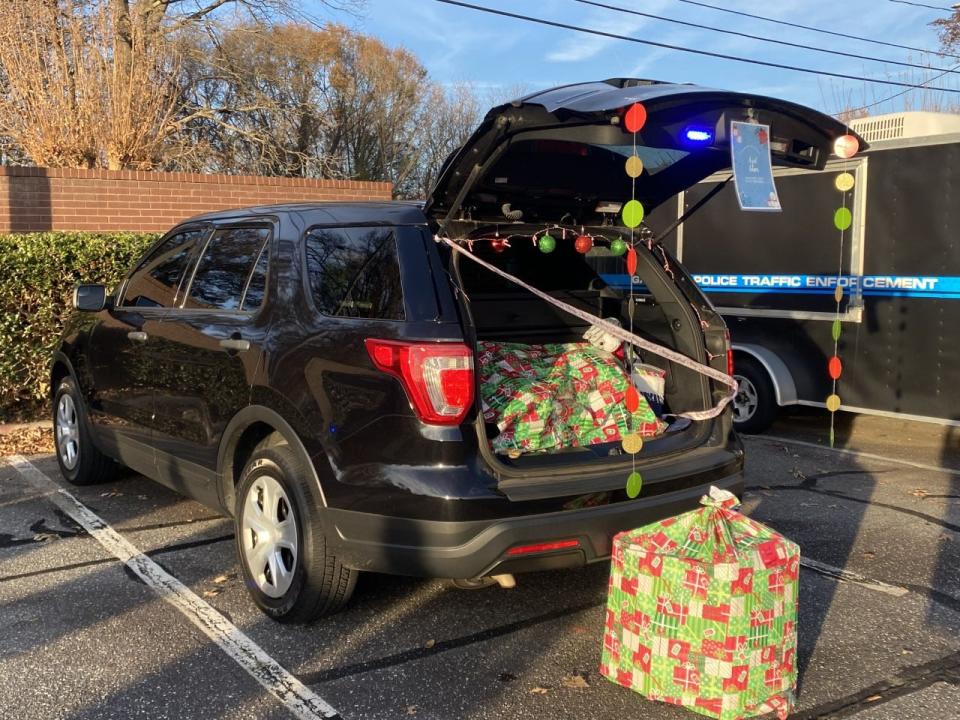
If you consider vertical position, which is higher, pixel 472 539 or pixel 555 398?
pixel 555 398

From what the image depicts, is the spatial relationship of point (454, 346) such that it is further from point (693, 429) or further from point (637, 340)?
point (693, 429)

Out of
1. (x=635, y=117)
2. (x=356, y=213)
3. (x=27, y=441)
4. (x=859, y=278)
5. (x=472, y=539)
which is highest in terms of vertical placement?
(x=635, y=117)

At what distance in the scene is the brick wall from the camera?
9.38 metres

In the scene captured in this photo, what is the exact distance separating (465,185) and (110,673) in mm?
2349

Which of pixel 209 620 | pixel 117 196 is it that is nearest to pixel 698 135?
pixel 209 620

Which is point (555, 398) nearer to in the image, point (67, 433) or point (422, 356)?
point (422, 356)

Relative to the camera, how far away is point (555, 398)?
13.4 ft

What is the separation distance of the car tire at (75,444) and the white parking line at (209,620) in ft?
0.67

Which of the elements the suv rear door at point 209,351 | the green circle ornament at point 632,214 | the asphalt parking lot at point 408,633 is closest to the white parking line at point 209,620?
the asphalt parking lot at point 408,633

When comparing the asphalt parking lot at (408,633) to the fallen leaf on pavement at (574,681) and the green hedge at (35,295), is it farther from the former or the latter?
the green hedge at (35,295)

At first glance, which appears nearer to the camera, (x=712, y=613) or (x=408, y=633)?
(x=712, y=613)

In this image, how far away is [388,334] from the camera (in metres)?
3.34

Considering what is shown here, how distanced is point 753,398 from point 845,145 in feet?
13.6

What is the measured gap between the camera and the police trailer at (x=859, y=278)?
663cm
